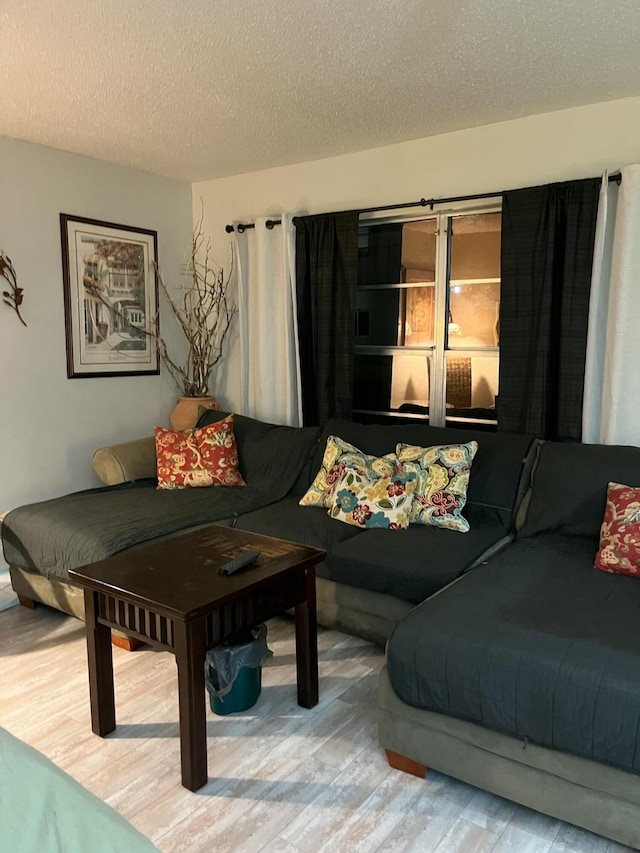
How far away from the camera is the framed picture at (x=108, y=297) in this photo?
378 cm

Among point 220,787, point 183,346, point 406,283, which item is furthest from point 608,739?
point 183,346

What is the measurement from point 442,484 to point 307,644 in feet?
3.34

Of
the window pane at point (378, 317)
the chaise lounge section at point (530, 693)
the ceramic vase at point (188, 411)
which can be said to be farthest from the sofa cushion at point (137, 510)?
the chaise lounge section at point (530, 693)

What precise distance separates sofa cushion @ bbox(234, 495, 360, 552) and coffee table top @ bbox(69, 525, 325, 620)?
40 cm

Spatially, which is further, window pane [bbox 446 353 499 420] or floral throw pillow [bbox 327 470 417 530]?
window pane [bbox 446 353 499 420]

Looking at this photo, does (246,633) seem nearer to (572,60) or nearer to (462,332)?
(462,332)

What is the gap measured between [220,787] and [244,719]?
0.35 m

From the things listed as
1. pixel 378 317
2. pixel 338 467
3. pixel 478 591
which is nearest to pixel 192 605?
pixel 478 591

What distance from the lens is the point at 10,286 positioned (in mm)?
3477

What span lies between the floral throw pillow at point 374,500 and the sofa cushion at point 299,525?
0.20ft

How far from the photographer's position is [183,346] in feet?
14.8

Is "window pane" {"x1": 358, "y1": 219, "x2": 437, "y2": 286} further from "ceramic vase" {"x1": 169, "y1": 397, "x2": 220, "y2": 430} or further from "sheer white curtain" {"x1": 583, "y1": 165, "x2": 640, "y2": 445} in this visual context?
"ceramic vase" {"x1": 169, "y1": 397, "x2": 220, "y2": 430}

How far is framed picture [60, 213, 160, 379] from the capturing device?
3.78m

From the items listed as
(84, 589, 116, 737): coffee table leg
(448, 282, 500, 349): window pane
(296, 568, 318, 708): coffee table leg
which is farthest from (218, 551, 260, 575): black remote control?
(448, 282, 500, 349): window pane
